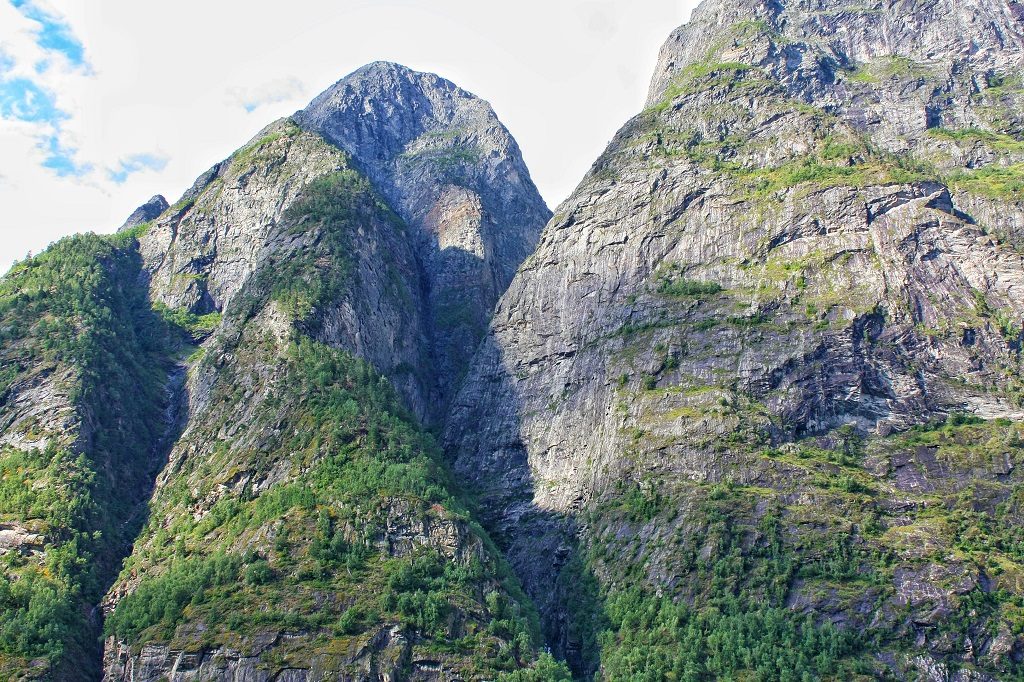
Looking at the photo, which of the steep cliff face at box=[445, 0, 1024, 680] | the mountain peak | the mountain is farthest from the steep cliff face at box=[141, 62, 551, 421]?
the mountain peak

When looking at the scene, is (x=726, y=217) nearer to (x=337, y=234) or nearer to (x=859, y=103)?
(x=859, y=103)

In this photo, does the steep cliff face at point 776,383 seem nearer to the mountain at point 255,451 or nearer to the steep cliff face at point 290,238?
the mountain at point 255,451

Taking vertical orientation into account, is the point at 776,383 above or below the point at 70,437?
below

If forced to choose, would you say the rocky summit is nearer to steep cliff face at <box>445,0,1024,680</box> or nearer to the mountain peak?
steep cliff face at <box>445,0,1024,680</box>

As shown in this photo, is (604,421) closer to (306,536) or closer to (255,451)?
(306,536)

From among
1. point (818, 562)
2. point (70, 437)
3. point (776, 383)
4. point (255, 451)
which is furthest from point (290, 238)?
point (818, 562)

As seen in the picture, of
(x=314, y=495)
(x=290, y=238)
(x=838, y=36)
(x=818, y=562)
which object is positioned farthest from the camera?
(x=838, y=36)

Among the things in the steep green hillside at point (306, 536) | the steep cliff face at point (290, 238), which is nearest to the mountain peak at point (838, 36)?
the steep cliff face at point (290, 238)

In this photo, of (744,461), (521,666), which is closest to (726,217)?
(744,461)
